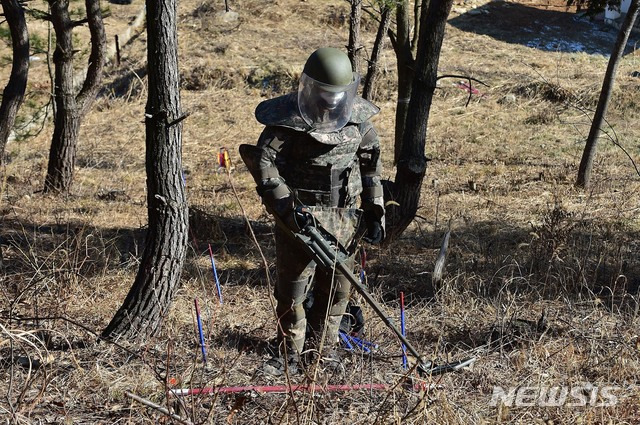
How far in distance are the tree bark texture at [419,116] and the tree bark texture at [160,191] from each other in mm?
2852

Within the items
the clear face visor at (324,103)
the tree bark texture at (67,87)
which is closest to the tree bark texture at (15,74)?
the tree bark texture at (67,87)

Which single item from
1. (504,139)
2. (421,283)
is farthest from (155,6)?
(504,139)

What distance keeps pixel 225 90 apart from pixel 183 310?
11.4 metres

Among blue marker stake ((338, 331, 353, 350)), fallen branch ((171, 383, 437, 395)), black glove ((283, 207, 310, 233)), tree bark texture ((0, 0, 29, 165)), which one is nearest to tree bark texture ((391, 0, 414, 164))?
tree bark texture ((0, 0, 29, 165))

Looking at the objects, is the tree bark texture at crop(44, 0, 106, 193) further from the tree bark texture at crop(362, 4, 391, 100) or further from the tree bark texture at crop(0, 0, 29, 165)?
the tree bark texture at crop(362, 4, 391, 100)

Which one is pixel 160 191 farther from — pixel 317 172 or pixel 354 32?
pixel 354 32

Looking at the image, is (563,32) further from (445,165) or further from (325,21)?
(445,165)

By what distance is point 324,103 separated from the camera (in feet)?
12.8

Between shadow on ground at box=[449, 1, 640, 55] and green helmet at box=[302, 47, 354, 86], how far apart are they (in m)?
15.4

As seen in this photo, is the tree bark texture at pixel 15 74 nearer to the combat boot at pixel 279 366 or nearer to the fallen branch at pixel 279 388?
the combat boot at pixel 279 366

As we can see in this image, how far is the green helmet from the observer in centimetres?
382

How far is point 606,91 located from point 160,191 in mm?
6568

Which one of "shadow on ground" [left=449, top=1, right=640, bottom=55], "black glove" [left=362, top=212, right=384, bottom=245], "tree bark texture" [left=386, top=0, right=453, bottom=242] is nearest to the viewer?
"black glove" [left=362, top=212, right=384, bottom=245]

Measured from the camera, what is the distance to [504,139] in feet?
40.2
